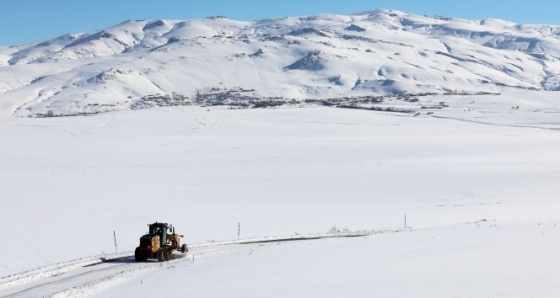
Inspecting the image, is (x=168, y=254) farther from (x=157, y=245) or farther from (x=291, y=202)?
(x=291, y=202)

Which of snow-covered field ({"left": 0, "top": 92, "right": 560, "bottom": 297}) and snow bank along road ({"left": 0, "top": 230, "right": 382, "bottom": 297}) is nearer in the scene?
snow-covered field ({"left": 0, "top": 92, "right": 560, "bottom": 297})

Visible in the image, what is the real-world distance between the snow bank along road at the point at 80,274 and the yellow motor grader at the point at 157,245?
258 mm

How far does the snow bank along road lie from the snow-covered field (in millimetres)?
172

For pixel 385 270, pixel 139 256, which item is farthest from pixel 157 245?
pixel 385 270

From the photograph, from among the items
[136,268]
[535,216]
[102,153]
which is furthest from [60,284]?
[102,153]

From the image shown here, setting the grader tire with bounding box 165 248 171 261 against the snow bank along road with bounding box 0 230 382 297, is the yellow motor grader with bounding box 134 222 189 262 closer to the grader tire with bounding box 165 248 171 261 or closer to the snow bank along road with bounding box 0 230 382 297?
the grader tire with bounding box 165 248 171 261

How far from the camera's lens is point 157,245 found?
25.0m

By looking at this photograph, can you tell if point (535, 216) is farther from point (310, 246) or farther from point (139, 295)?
point (139, 295)

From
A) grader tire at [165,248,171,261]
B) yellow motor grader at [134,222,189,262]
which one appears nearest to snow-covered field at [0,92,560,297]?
grader tire at [165,248,171,261]

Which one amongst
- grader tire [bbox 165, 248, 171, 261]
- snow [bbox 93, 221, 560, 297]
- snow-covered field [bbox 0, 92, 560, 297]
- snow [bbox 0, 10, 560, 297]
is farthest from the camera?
grader tire [bbox 165, 248, 171, 261]

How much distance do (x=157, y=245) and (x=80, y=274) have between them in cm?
331

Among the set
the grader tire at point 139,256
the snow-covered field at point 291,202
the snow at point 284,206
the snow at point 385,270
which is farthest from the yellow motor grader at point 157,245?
the snow at point 385,270

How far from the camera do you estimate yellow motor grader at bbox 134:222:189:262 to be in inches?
968

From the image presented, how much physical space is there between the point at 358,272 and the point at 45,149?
66344mm
